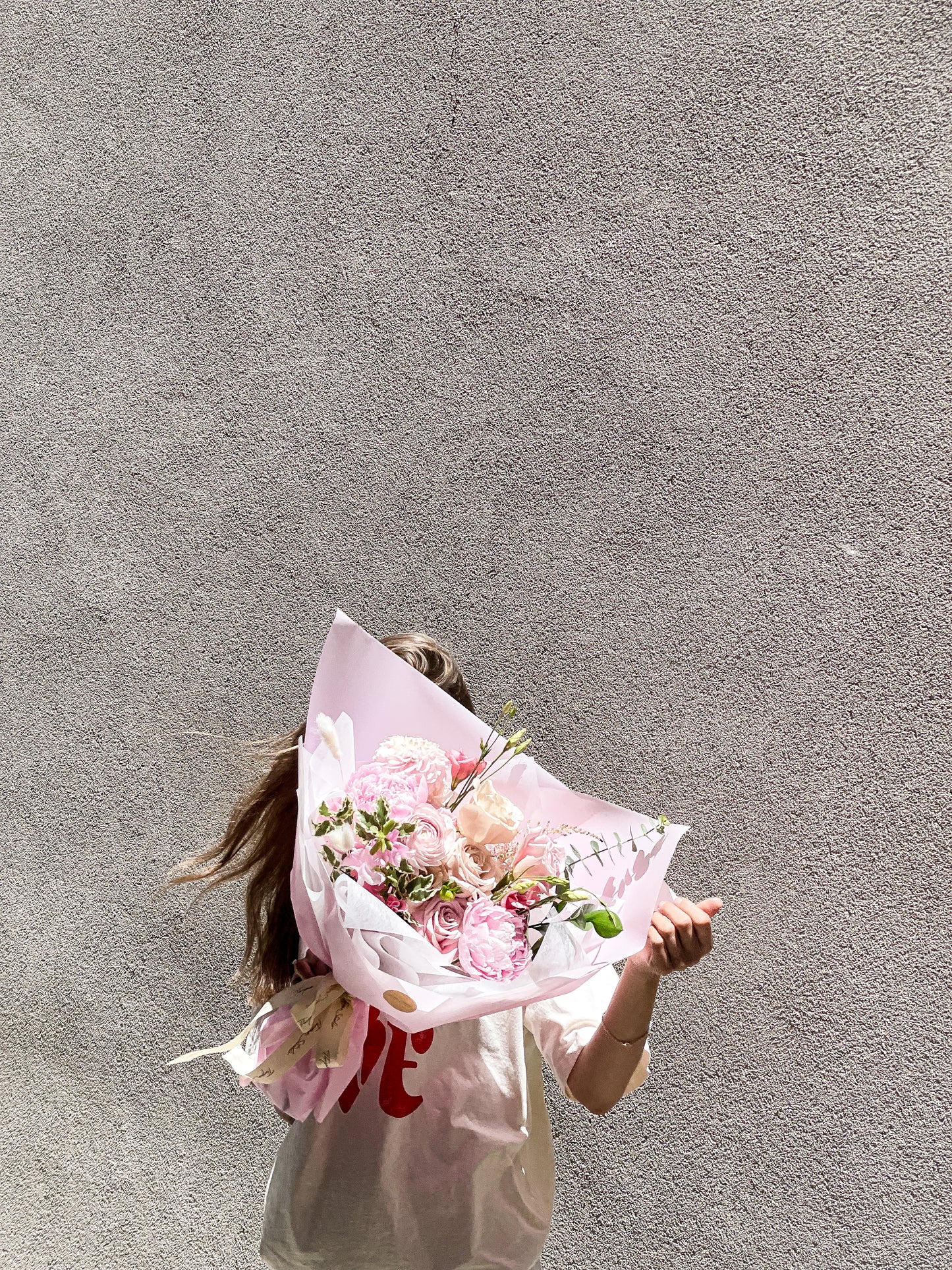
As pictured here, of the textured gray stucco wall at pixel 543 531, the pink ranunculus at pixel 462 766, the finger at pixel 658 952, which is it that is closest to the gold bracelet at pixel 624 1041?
the finger at pixel 658 952

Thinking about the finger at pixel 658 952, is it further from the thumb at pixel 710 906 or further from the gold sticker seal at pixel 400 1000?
the gold sticker seal at pixel 400 1000

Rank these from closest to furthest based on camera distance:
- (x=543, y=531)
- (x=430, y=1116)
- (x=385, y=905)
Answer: (x=385, y=905), (x=430, y=1116), (x=543, y=531)

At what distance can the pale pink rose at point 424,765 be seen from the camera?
2.99 ft

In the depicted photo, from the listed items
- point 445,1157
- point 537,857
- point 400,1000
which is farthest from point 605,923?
point 445,1157

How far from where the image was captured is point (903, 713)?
5.89 ft

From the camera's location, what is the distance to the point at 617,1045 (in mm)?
1056

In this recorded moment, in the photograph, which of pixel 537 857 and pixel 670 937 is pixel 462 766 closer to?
pixel 537 857

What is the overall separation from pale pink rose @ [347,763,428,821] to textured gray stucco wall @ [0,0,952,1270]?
96 cm

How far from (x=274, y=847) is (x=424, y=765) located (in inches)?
13.8

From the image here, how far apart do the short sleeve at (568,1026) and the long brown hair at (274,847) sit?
0.99ft

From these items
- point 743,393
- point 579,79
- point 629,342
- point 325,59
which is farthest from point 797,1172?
point 325,59

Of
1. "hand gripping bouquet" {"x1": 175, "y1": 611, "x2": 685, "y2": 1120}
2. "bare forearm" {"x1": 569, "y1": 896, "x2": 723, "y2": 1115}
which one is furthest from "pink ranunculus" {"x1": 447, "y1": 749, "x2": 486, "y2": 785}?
"bare forearm" {"x1": 569, "y1": 896, "x2": 723, "y2": 1115}

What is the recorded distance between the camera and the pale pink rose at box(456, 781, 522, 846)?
2.94ft

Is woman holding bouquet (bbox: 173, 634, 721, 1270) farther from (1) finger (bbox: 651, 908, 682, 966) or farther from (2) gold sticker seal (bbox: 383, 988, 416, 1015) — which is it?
(2) gold sticker seal (bbox: 383, 988, 416, 1015)
